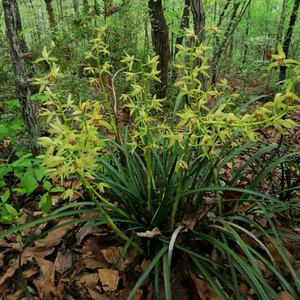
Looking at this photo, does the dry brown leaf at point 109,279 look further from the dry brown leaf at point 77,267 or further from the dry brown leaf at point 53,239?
the dry brown leaf at point 53,239

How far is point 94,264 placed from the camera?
167 centimetres

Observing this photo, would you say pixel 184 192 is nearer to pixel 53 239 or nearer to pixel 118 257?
pixel 118 257

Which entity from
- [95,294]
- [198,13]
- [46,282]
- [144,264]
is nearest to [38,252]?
[46,282]

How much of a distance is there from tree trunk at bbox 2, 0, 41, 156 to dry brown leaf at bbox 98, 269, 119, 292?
123 cm

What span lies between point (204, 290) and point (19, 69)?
6.02 feet

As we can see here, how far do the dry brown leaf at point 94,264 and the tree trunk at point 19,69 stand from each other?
1107 mm

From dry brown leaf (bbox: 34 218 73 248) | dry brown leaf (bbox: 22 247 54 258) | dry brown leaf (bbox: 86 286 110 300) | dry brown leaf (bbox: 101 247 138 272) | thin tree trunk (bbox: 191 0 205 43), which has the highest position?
thin tree trunk (bbox: 191 0 205 43)

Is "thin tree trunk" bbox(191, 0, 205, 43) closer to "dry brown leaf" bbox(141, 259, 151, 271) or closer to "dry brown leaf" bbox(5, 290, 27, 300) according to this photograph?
"dry brown leaf" bbox(141, 259, 151, 271)

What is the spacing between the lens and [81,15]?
479cm

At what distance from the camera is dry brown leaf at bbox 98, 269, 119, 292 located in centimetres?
153

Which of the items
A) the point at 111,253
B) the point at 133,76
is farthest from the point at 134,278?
the point at 133,76

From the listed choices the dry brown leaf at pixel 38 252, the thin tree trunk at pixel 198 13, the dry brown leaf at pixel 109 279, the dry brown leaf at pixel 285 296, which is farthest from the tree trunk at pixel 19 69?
the dry brown leaf at pixel 285 296

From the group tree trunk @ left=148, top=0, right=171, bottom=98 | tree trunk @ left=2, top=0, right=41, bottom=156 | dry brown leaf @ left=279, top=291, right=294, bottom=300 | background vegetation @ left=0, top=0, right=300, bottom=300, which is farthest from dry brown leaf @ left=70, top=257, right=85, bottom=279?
tree trunk @ left=148, top=0, right=171, bottom=98

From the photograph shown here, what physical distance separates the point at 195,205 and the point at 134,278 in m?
0.50
